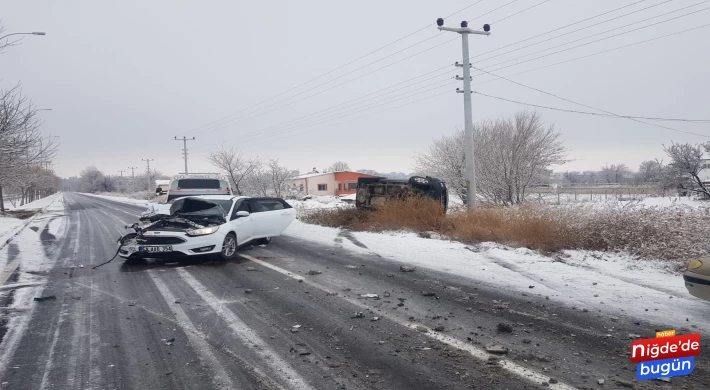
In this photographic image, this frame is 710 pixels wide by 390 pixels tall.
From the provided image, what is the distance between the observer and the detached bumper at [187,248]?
9016 mm

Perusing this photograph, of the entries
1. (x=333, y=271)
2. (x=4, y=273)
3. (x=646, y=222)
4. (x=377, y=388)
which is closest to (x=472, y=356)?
(x=377, y=388)

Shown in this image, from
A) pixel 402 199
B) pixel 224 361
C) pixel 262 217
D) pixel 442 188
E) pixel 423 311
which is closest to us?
pixel 224 361

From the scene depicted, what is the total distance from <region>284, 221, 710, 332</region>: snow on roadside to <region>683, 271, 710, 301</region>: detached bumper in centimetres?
33

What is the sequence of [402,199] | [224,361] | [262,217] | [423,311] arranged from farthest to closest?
Result: [402,199]
[262,217]
[423,311]
[224,361]

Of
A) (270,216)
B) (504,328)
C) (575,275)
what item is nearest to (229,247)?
(270,216)

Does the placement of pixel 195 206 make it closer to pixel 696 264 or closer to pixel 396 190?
pixel 396 190

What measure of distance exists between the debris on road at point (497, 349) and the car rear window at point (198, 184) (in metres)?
13.6

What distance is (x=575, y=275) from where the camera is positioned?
764 centimetres

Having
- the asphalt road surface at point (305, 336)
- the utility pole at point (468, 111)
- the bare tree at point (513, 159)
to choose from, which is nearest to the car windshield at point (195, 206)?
the asphalt road surface at point (305, 336)

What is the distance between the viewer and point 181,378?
3.81 m

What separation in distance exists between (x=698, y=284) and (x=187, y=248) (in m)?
8.55

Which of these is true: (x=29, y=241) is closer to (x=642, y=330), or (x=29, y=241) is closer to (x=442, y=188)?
(x=442, y=188)

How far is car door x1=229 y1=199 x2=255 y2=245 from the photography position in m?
10.4

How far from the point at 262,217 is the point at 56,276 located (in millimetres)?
4861
